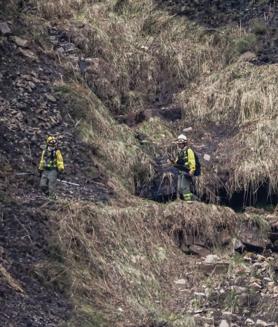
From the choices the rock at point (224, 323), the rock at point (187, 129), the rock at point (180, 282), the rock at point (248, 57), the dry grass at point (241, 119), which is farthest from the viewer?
the rock at point (248, 57)

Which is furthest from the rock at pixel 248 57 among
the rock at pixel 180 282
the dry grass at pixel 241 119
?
the rock at pixel 180 282

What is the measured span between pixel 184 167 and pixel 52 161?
2346 millimetres

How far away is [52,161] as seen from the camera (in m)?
15.9

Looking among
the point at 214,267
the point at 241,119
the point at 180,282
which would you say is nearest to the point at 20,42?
the point at 241,119

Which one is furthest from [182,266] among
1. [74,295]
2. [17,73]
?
[17,73]

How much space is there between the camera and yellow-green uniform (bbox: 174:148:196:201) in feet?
54.4

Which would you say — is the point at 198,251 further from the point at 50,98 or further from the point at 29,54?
the point at 29,54

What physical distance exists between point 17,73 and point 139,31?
459cm

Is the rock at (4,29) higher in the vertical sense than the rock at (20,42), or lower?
higher

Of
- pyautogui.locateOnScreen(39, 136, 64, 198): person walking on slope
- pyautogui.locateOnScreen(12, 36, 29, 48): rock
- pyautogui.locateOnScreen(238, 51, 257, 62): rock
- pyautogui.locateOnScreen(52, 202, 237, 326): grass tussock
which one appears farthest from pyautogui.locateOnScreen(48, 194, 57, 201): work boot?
pyautogui.locateOnScreen(238, 51, 257, 62): rock

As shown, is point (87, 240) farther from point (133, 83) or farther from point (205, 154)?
point (133, 83)

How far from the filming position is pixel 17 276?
43.9 ft

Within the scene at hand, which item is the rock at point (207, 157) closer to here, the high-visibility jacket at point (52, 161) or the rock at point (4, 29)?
the high-visibility jacket at point (52, 161)

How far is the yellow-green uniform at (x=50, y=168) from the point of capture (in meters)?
15.9
